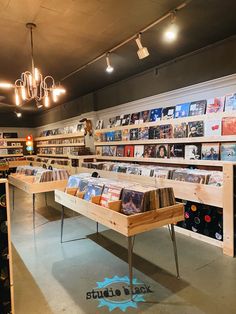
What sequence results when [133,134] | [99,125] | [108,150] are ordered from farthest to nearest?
1. [99,125]
2. [108,150]
3. [133,134]

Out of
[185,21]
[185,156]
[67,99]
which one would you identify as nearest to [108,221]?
[185,156]

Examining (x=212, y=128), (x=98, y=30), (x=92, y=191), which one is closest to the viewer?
(x=92, y=191)

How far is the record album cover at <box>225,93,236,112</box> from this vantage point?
3.06 metres

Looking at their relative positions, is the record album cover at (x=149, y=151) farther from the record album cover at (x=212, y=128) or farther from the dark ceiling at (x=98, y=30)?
the dark ceiling at (x=98, y=30)

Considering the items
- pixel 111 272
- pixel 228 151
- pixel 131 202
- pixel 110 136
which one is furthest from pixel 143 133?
pixel 111 272

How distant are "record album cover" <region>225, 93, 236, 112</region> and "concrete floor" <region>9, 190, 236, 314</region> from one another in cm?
175

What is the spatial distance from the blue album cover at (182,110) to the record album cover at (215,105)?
359mm

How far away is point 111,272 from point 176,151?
7.02 ft

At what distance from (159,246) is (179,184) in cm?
84

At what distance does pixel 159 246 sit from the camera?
2.97m

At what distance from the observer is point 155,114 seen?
13.9 feet

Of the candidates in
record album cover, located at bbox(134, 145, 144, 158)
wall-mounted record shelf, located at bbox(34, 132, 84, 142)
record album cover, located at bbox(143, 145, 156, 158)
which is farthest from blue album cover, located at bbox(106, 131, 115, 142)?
wall-mounted record shelf, located at bbox(34, 132, 84, 142)

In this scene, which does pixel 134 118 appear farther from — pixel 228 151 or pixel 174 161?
pixel 228 151

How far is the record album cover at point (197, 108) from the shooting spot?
345cm
